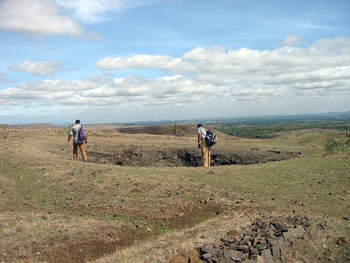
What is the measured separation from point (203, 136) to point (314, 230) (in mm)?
8618

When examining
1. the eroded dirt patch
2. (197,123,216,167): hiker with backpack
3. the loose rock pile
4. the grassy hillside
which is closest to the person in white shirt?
(197,123,216,167): hiker with backpack

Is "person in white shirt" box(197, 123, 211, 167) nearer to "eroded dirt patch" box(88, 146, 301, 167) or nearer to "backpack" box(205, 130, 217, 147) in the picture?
"backpack" box(205, 130, 217, 147)

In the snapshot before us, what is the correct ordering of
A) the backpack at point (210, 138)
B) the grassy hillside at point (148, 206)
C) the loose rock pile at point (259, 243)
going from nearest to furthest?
the loose rock pile at point (259, 243) < the grassy hillside at point (148, 206) < the backpack at point (210, 138)

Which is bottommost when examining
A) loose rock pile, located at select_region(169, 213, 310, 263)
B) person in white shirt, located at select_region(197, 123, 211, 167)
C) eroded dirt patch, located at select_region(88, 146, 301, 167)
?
loose rock pile, located at select_region(169, 213, 310, 263)

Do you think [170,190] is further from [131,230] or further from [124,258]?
[124,258]

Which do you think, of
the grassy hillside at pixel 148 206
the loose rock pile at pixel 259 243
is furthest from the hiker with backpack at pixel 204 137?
the loose rock pile at pixel 259 243

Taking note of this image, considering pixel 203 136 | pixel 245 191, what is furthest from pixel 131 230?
pixel 203 136

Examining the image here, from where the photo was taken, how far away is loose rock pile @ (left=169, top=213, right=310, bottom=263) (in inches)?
277

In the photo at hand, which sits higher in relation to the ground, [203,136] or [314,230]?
[203,136]

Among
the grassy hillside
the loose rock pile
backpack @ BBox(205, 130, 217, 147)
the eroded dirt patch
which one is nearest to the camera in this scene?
the loose rock pile

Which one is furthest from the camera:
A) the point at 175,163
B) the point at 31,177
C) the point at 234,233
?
the point at 175,163

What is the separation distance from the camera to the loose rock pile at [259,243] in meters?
7.04

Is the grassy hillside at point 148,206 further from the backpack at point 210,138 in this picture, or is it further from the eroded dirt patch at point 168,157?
the eroded dirt patch at point 168,157

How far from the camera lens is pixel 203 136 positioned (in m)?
16.9
